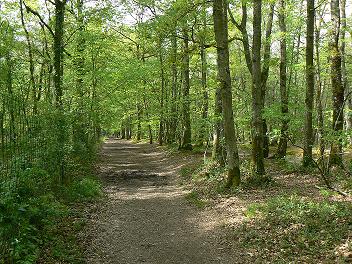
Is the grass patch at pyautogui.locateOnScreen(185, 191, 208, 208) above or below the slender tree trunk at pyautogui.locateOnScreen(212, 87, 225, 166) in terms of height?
below

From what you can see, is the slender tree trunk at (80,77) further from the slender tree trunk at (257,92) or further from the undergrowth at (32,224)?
the slender tree trunk at (257,92)

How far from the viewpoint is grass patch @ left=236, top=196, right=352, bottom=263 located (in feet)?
21.8

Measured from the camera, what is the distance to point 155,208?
37.6ft

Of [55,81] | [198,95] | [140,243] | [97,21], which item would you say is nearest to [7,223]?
[140,243]

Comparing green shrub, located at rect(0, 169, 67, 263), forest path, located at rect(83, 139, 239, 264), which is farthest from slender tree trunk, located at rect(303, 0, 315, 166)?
green shrub, located at rect(0, 169, 67, 263)

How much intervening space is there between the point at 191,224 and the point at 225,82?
202 inches

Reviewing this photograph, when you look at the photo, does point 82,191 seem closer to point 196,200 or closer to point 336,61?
point 196,200

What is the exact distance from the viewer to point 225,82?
1197 cm

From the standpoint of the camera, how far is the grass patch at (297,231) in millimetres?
6632

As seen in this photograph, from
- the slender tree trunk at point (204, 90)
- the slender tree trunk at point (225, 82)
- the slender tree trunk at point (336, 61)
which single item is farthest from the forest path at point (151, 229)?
the slender tree trunk at point (336, 61)

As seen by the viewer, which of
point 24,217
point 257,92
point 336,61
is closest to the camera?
point 24,217

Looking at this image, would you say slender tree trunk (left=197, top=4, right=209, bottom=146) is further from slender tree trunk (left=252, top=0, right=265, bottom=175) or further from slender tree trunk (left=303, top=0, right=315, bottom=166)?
slender tree trunk (left=303, top=0, right=315, bottom=166)

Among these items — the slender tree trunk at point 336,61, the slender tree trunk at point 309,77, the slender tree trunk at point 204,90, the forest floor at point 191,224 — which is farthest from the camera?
the slender tree trunk at point 204,90

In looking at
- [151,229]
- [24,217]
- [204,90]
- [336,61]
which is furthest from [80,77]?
[24,217]
